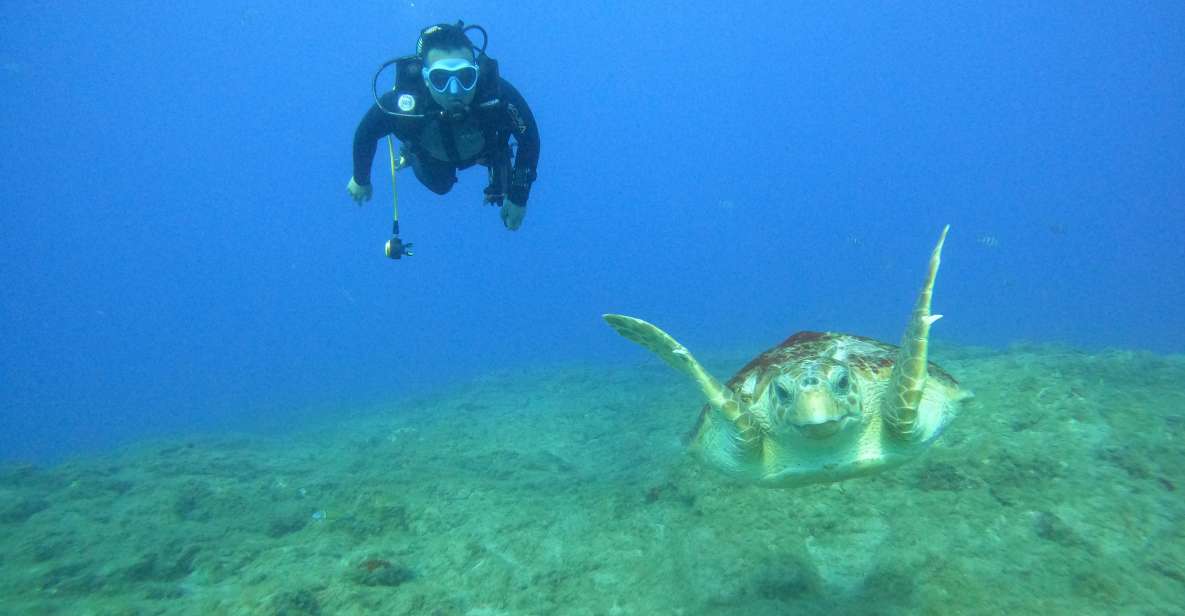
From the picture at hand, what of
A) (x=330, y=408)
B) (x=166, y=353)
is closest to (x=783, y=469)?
(x=330, y=408)

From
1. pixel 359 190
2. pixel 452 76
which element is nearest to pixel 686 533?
pixel 452 76

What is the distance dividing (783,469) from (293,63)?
9563cm

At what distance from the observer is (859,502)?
3.42 metres

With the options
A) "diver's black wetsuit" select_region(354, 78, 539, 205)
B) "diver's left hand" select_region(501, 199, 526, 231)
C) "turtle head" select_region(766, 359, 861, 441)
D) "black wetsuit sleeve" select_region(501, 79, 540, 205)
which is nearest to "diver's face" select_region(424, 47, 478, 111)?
"diver's black wetsuit" select_region(354, 78, 539, 205)

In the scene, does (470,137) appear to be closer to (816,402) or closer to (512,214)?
(512,214)

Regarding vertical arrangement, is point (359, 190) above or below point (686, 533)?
above

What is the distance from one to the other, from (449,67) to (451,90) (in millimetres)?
213

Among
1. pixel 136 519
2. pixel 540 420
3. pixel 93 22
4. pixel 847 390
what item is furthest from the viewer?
pixel 93 22

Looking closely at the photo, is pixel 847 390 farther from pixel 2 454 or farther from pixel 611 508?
pixel 2 454

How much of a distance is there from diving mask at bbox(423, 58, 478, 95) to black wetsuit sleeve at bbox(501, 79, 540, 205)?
0.45 m

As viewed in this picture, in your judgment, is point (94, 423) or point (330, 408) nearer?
point (330, 408)

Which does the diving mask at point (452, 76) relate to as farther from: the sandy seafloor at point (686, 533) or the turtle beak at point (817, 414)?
Result: the turtle beak at point (817, 414)

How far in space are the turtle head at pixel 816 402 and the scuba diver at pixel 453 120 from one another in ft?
12.9

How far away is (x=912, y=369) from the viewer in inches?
92.4
